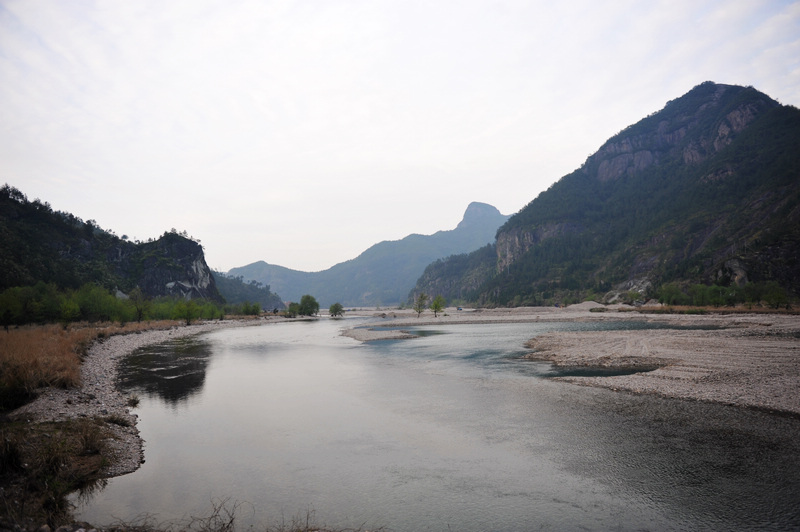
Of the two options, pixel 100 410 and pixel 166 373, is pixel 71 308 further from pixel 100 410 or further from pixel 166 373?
pixel 100 410

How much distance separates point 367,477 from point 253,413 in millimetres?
11903

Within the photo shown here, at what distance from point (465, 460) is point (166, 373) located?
33208 mm

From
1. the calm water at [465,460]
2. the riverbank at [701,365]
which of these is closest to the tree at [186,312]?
the calm water at [465,460]

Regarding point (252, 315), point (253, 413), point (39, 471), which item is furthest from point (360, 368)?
point (252, 315)

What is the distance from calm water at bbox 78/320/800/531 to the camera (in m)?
11.0

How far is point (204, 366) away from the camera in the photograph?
135 ft

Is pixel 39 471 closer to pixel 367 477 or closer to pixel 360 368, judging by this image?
pixel 367 477

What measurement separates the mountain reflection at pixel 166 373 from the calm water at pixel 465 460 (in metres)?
0.92

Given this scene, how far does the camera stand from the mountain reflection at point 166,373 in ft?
93.5

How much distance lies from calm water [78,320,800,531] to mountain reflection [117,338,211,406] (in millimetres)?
925

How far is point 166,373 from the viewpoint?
120 ft

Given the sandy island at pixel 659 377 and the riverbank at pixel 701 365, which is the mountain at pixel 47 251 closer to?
the sandy island at pixel 659 377

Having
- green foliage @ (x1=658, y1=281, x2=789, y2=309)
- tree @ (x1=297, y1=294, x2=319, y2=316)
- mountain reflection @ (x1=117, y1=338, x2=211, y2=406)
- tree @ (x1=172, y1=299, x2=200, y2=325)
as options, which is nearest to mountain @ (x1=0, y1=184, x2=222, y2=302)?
tree @ (x1=172, y1=299, x2=200, y2=325)

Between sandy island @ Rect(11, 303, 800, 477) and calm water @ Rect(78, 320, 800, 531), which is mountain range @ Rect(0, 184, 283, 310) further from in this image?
calm water @ Rect(78, 320, 800, 531)
